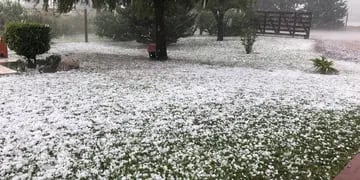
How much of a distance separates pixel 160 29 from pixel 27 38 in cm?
421

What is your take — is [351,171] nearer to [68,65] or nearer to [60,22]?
[68,65]

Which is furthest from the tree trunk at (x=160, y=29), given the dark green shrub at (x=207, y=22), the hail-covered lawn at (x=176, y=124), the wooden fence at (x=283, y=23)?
the wooden fence at (x=283, y=23)

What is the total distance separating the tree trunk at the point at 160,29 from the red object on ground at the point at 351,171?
8.25 meters

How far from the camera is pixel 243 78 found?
31.1ft

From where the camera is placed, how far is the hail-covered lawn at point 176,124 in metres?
4.39

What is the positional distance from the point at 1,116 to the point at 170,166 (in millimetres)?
3117

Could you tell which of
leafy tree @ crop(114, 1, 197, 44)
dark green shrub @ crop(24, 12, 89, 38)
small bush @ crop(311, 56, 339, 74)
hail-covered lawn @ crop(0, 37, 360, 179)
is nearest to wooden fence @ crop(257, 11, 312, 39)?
leafy tree @ crop(114, 1, 197, 44)

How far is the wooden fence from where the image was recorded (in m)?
24.1

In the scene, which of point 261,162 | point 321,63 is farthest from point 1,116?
point 321,63

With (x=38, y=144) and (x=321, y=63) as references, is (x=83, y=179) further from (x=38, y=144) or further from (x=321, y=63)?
(x=321, y=63)

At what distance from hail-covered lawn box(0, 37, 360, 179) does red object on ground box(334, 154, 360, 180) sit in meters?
0.11

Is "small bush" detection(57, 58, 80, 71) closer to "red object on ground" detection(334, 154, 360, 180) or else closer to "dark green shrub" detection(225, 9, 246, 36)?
"red object on ground" detection(334, 154, 360, 180)

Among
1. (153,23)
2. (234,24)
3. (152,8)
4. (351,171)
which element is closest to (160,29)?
(152,8)

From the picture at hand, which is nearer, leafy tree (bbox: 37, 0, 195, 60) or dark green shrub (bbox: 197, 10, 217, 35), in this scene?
leafy tree (bbox: 37, 0, 195, 60)
